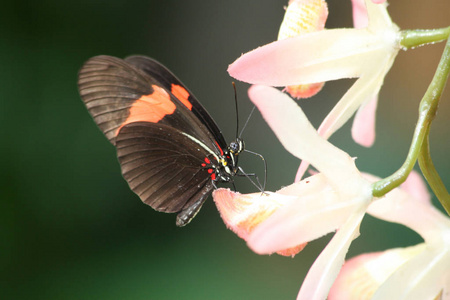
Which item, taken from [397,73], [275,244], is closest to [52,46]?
[397,73]

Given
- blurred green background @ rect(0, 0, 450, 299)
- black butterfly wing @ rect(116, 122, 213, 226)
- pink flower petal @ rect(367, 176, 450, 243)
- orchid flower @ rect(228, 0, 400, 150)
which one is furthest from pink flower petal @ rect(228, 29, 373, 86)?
blurred green background @ rect(0, 0, 450, 299)

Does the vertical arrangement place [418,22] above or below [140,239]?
above

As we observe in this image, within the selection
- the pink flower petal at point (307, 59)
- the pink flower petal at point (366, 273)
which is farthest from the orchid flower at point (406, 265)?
the pink flower petal at point (307, 59)

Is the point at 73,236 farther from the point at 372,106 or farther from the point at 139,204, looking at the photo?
the point at 372,106

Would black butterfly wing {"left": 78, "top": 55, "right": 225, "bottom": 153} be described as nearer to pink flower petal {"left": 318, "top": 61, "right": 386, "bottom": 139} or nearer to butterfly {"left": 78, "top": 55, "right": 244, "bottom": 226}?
butterfly {"left": 78, "top": 55, "right": 244, "bottom": 226}

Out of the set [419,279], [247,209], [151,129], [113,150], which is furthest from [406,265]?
[113,150]

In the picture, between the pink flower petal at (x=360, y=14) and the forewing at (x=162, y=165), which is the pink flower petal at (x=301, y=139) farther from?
the forewing at (x=162, y=165)
